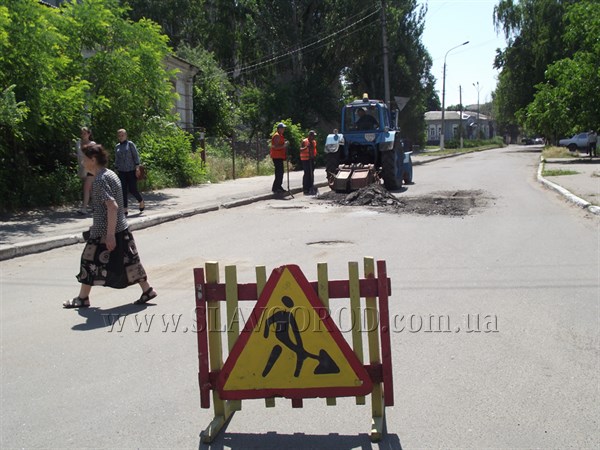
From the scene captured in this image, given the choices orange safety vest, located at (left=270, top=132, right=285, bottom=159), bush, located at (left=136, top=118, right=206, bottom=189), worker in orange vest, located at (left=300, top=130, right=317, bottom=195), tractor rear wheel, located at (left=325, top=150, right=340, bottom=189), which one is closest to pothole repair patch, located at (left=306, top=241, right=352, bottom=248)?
orange safety vest, located at (left=270, top=132, right=285, bottom=159)

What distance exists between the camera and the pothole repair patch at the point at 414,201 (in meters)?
14.2

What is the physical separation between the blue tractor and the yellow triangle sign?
1371 cm

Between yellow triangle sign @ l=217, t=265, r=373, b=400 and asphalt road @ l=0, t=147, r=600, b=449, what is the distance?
287 mm

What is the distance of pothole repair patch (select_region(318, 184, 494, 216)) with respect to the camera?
14.2 metres

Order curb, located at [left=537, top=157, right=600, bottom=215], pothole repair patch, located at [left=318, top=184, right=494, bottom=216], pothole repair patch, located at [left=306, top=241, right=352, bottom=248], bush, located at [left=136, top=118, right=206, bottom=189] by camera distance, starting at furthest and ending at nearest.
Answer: bush, located at [left=136, top=118, right=206, bottom=189]
pothole repair patch, located at [left=318, top=184, right=494, bottom=216]
curb, located at [left=537, top=157, right=600, bottom=215]
pothole repair patch, located at [left=306, top=241, right=352, bottom=248]

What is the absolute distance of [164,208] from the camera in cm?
1452

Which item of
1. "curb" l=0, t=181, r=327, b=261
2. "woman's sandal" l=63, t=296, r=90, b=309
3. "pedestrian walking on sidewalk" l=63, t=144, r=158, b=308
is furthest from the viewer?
"curb" l=0, t=181, r=327, b=261

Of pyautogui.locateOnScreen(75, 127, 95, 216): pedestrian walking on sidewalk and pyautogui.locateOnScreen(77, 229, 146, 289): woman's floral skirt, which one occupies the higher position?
pyautogui.locateOnScreen(75, 127, 95, 216): pedestrian walking on sidewalk

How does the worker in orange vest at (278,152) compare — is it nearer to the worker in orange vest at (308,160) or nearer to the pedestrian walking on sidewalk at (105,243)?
the worker in orange vest at (308,160)

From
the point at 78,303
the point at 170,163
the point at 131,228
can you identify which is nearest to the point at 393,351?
the point at 78,303

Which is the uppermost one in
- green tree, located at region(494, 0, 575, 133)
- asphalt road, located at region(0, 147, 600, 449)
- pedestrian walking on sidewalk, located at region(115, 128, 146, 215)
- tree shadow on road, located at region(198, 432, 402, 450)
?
green tree, located at region(494, 0, 575, 133)

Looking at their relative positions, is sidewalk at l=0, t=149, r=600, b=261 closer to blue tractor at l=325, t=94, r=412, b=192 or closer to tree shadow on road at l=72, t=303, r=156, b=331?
blue tractor at l=325, t=94, r=412, b=192

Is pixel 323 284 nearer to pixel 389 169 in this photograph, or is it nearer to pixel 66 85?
pixel 66 85

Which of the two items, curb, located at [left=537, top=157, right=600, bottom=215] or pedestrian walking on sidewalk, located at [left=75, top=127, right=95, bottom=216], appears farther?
curb, located at [left=537, top=157, right=600, bottom=215]
